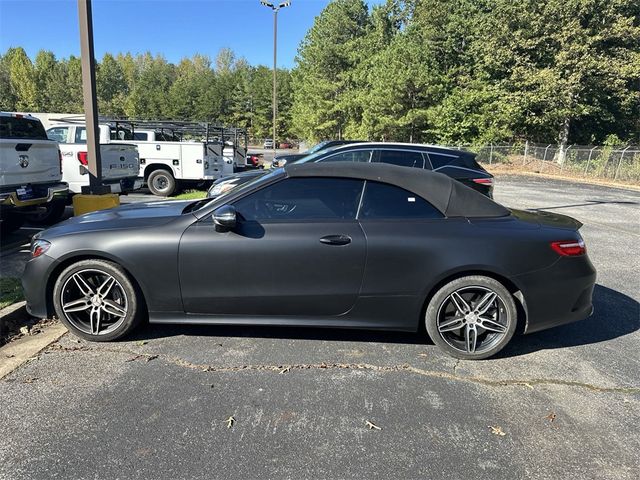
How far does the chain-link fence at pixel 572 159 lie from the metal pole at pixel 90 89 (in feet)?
87.0

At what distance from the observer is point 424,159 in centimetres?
814

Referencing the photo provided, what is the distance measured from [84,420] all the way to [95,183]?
5.51 m

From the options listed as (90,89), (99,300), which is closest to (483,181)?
(99,300)

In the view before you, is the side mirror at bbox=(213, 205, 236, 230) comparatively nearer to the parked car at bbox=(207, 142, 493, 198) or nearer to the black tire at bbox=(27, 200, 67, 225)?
the parked car at bbox=(207, 142, 493, 198)

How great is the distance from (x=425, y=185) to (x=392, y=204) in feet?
1.18

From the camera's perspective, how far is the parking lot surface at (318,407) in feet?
8.12

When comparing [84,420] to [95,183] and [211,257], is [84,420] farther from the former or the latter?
[95,183]

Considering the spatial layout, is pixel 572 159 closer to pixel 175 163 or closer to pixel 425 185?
pixel 175 163

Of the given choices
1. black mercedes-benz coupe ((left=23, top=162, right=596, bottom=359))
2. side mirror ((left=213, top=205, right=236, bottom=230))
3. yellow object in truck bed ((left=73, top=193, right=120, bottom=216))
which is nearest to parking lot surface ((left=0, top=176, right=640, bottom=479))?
black mercedes-benz coupe ((left=23, top=162, right=596, bottom=359))

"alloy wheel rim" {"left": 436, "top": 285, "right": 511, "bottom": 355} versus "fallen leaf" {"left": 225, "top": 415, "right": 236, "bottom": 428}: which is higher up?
"alloy wheel rim" {"left": 436, "top": 285, "right": 511, "bottom": 355}

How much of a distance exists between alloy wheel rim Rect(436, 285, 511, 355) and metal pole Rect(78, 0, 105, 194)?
6084mm

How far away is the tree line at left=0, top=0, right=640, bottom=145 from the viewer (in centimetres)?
3075

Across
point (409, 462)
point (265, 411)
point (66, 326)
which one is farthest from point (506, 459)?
point (66, 326)

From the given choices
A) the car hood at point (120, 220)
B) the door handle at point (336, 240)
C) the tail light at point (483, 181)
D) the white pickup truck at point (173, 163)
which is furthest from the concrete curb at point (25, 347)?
the white pickup truck at point (173, 163)
